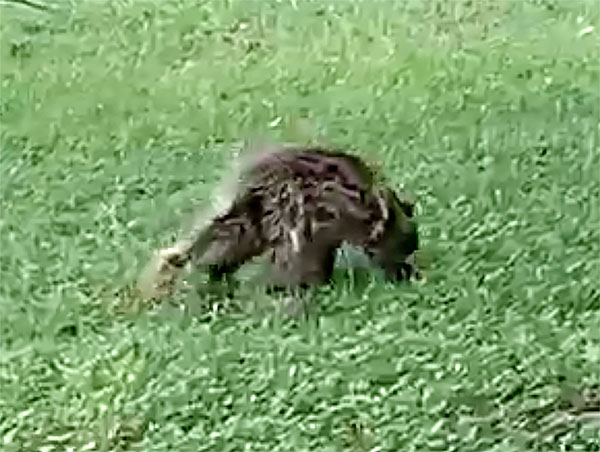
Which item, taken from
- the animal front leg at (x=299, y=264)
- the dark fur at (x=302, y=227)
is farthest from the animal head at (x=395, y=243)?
the animal front leg at (x=299, y=264)

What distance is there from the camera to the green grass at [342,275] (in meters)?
2.87

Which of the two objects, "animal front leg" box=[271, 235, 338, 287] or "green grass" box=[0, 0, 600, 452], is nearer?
"green grass" box=[0, 0, 600, 452]

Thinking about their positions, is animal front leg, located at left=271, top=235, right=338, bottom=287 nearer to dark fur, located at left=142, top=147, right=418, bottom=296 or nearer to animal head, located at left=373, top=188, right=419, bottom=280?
dark fur, located at left=142, top=147, right=418, bottom=296

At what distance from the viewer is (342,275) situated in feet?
11.0

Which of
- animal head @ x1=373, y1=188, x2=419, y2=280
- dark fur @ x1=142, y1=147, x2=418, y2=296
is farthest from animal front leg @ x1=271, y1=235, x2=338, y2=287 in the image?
animal head @ x1=373, y1=188, x2=419, y2=280

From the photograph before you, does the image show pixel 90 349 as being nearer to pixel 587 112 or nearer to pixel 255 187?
pixel 255 187

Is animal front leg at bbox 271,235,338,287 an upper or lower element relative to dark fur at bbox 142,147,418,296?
lower

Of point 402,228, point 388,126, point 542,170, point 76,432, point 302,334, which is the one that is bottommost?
point 76,432

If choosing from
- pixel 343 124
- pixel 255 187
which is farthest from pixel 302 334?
pixel 343 124

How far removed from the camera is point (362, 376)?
2959 millimetres

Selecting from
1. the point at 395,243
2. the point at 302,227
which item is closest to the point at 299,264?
the point at 302,227

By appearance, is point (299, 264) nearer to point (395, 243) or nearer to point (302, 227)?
point (302, 227)

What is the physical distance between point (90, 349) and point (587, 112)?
1.70 meters

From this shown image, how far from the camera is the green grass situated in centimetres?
287
